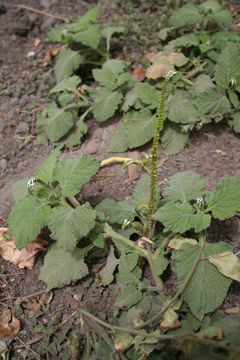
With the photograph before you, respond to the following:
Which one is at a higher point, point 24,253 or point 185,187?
point 185,187

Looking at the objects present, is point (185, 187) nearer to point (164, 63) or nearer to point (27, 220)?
point (27, 220)

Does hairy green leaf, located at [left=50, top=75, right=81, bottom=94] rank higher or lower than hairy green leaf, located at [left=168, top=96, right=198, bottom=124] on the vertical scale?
higher

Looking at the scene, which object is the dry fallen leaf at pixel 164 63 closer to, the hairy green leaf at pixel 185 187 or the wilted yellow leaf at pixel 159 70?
the wilted yellow leaf at pixel 159 70

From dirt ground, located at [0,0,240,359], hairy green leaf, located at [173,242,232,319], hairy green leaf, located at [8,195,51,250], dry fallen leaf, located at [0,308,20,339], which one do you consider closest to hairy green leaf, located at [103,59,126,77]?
dirt ground, located at [0,0,240,359]

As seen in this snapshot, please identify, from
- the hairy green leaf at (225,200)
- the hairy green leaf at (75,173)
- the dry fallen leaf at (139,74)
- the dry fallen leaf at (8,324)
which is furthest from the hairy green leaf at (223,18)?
the dry fallen leaf at (8,324)

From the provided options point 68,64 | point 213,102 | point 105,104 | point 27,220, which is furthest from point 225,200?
point 68,64

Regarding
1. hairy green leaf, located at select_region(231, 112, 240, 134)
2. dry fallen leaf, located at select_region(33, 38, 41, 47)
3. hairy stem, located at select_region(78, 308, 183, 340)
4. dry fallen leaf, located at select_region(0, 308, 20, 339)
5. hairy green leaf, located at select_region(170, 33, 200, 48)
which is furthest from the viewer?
dry fallen leaf, located at select_region(33, 38, 41, 47)

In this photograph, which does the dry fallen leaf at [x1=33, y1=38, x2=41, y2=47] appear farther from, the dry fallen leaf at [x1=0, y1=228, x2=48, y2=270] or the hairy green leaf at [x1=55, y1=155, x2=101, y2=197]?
the dry fallen leaf at [x1=0, y1=228, x2=48, y2=270]
